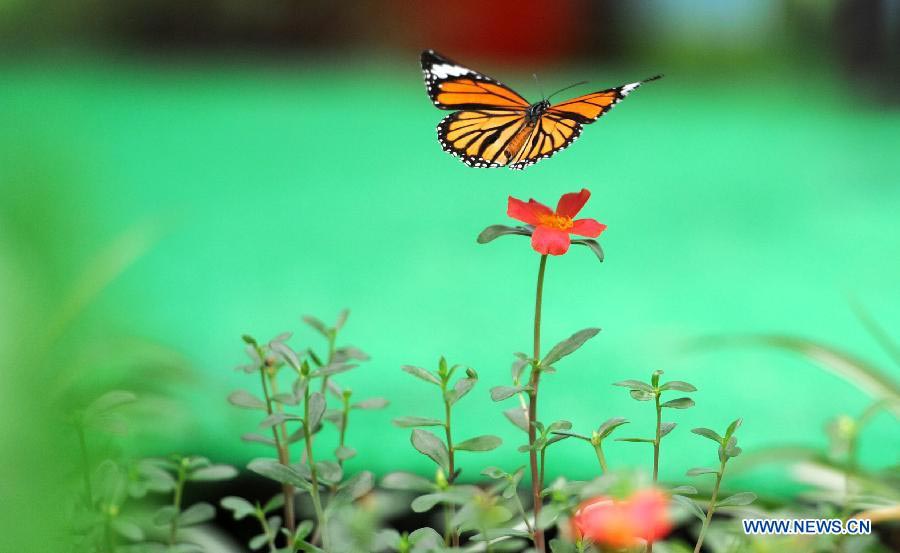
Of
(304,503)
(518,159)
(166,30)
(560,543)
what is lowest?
(304,503)

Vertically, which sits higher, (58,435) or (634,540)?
(58,435)

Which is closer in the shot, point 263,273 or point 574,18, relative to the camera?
point 263,273

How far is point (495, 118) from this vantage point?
854mm

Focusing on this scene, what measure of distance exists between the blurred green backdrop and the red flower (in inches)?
10.0

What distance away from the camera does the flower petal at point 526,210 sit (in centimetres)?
64

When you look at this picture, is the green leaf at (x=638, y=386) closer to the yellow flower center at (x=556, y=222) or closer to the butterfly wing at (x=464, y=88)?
the yellow flower center at (x=556, y=222)

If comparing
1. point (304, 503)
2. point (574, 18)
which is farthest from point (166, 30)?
point (304, 503)

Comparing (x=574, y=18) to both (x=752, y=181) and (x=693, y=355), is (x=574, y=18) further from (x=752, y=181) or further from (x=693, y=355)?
(x=693, y=355)

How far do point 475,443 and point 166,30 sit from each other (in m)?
6.92

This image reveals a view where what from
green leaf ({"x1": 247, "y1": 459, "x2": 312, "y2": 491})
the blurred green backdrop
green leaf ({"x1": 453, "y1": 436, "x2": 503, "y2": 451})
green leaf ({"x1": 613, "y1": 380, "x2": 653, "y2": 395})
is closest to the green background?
the blurred green backdrop

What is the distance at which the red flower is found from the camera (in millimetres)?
624

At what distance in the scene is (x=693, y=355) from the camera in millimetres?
2188

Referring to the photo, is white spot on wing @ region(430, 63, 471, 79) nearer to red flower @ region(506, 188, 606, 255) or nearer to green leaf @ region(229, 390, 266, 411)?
red flower @ region(506, 188, 606, 255)

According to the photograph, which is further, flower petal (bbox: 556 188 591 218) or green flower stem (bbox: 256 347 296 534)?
green flower stem (bbox: 256 347 296 534)
